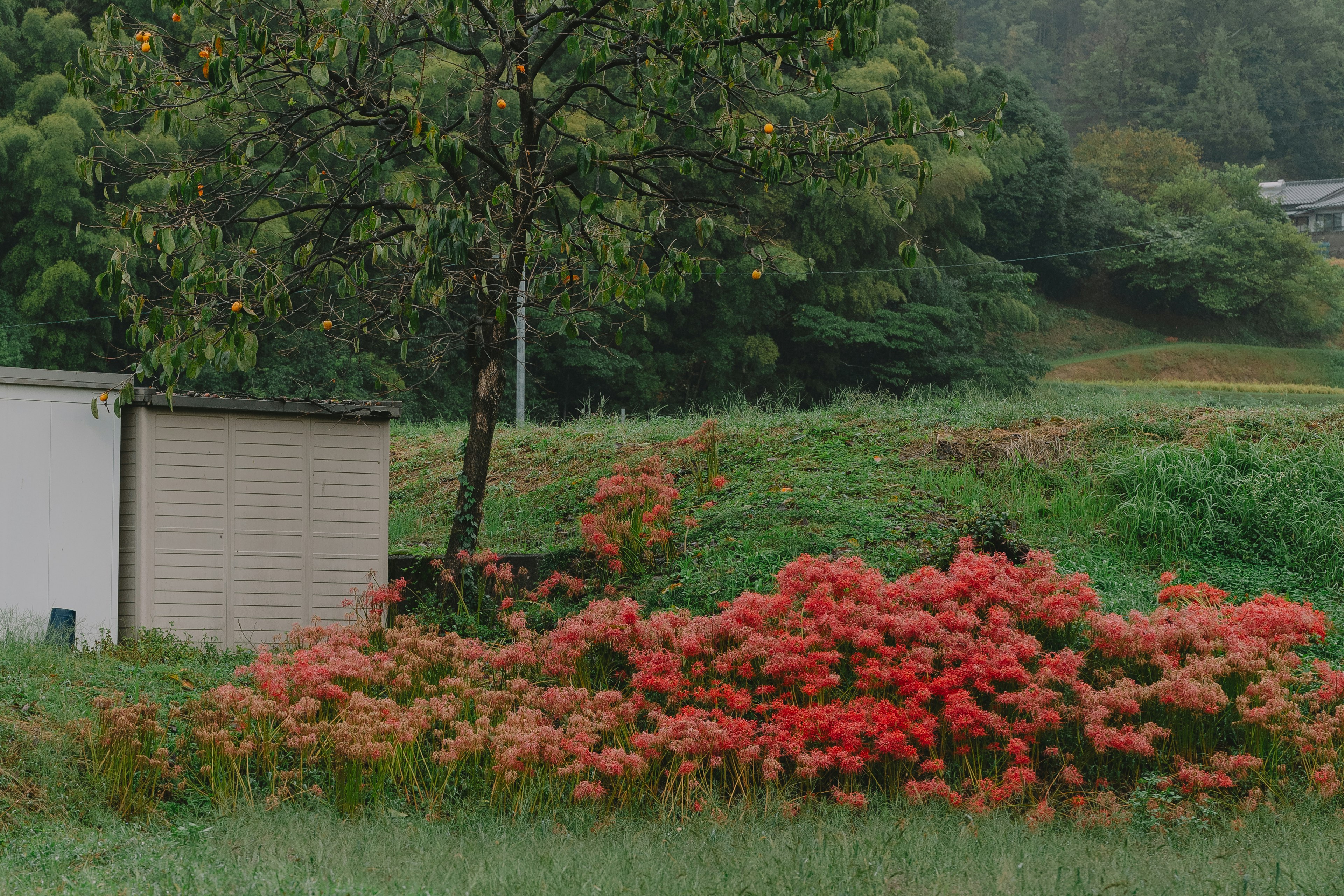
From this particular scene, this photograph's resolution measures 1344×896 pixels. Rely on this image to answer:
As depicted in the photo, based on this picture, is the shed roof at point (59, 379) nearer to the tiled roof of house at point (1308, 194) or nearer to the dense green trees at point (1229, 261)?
the dense green trees at point (1229, 261)

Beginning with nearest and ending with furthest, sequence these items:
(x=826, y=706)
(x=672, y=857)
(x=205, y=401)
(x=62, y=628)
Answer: (x=672, y=857)
(x=826, y=706)
(x=62, y=628)
(x=205, y=401)

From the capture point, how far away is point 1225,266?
123 feet

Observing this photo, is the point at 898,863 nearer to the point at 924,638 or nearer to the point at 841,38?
the point at 924,638

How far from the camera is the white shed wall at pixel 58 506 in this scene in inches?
276

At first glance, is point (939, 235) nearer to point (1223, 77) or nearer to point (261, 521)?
point (261, 521)

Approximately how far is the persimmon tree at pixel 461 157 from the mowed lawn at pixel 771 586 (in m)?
1.89

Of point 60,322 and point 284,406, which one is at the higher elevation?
point 60,322

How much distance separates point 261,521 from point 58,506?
118 centimetres

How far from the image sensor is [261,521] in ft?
24.9

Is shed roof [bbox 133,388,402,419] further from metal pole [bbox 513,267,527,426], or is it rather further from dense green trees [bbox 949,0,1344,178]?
dense green trees [bbox 949,0,1344,178]

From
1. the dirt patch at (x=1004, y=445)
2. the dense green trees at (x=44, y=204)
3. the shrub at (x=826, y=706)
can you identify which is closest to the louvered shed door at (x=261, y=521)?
the shrub at (x=826, y=706)

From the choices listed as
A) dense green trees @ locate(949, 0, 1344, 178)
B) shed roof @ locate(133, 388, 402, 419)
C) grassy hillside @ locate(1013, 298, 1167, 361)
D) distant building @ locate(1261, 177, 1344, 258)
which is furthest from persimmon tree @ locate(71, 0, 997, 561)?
distant building @ locate(1261, 177, 1344, 258)

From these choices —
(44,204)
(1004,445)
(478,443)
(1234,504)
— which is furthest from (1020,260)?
(478,443)

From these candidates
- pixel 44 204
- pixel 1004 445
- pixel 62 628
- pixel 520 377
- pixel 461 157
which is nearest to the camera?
pixel 461 157
